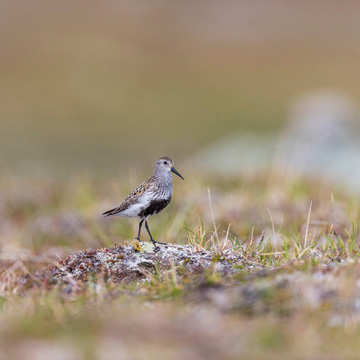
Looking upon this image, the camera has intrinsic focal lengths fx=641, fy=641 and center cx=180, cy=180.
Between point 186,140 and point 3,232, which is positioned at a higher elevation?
point 3,232

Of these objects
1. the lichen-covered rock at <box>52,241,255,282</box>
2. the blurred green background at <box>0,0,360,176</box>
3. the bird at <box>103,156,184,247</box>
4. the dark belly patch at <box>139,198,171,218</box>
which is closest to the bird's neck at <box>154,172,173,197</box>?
the bird at <box>103,156,184,247</box>

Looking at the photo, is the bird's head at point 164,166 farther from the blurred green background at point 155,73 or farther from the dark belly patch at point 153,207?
the blurred green background at point 155,73

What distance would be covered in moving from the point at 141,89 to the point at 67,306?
45586mm

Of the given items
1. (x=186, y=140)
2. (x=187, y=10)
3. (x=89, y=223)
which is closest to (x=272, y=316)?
(x=89, y=223)

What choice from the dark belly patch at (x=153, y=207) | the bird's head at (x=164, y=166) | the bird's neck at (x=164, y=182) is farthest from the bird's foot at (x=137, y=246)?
the bird's head at (x=164, y=166)

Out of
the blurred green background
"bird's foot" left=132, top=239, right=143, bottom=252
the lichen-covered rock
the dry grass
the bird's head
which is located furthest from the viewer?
the blurred green background

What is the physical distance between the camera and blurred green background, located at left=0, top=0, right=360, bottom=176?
134ft

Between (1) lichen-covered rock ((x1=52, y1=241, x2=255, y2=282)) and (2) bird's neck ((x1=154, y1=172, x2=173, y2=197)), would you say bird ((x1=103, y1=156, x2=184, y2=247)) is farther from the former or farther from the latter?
(1) lichen-covered rock ((x1=52, y1=241, x2=255, y2=282))

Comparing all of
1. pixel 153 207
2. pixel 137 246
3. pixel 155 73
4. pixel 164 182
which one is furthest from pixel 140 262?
pixel 155 73

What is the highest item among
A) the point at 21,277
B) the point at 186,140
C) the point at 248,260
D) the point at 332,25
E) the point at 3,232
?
the point at 332,25

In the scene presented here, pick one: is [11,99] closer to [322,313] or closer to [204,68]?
[204,68]

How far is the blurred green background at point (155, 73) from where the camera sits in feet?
134

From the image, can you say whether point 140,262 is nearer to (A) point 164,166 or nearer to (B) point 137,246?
(B) point 137,246

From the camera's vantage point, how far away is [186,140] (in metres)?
40.2
